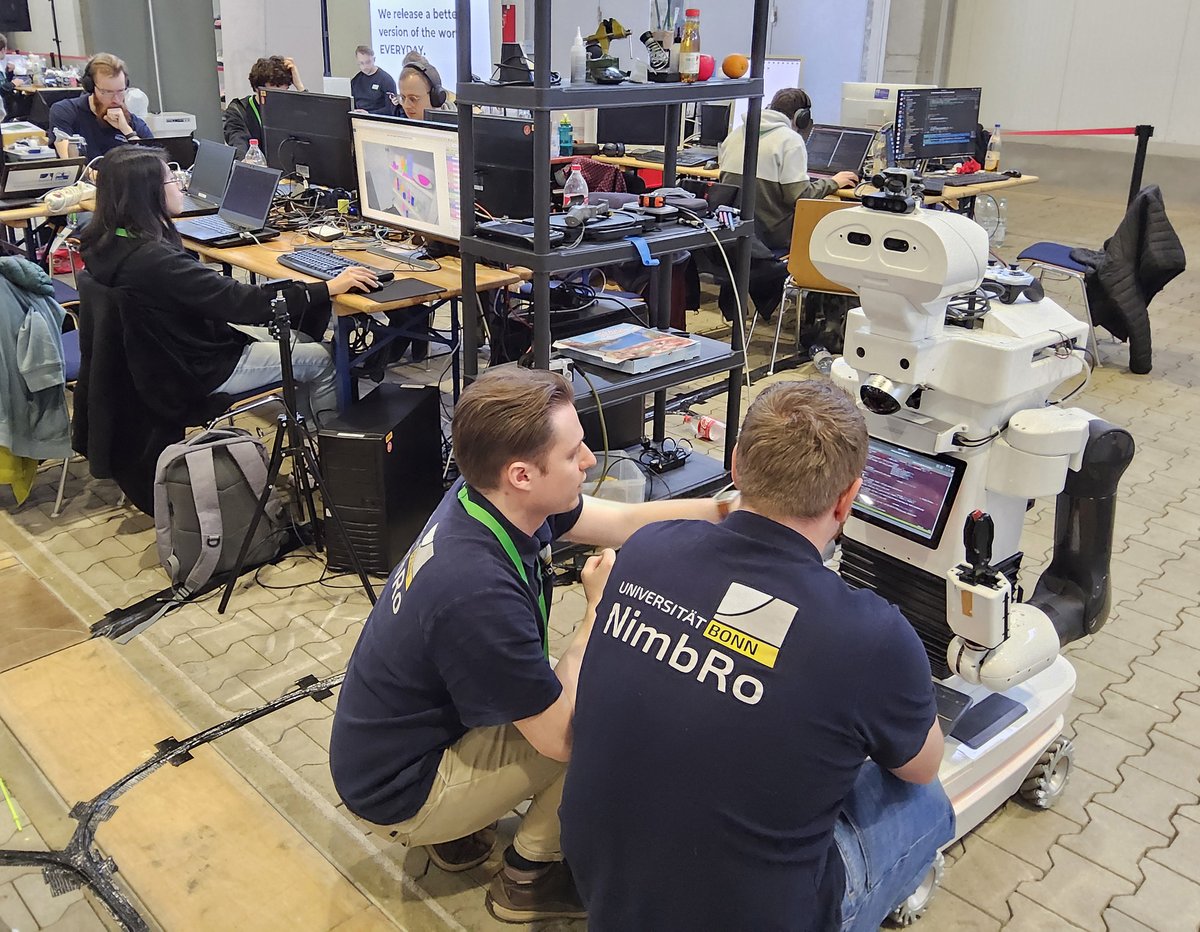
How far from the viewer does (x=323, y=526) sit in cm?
314

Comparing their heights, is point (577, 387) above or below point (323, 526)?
above

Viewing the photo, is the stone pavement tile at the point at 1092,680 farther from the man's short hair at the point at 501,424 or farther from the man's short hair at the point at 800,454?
the man's short hair at the point at 501,424

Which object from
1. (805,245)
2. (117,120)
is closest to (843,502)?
(805,245)

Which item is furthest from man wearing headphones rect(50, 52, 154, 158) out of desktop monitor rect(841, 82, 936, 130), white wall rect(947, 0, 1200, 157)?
white wall rect(947, 0, 1200, 157)

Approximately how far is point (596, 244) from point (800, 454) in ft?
5.51

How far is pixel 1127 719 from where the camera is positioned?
8.13ft

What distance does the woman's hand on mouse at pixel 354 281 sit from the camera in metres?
3.10

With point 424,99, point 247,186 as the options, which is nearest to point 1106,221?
point 424,99

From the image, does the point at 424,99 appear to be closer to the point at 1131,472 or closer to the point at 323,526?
the point at 323,526

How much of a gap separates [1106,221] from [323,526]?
305 inches

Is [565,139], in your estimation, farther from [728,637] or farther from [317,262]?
[728,637]

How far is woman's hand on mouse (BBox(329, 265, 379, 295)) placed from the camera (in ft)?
10.2

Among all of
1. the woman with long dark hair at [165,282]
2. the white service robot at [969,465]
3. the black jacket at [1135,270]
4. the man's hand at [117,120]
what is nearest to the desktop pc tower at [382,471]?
the woman with long dark hair at [165,282]

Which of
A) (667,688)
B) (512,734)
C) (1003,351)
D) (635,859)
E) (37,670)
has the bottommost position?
(37,670)
